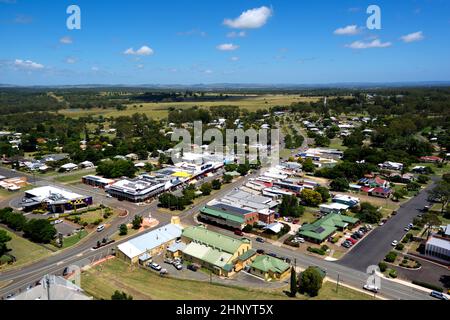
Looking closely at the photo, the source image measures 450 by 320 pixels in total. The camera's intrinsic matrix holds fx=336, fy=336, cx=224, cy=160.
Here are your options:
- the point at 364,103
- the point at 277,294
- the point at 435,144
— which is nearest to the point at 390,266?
the point at 277,294

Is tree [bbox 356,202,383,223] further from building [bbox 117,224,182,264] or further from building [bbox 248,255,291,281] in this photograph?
building [bbox 117,224,182,264]

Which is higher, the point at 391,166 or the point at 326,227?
the point at 391,166

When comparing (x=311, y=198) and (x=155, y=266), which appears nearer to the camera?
(x=155, y=266)

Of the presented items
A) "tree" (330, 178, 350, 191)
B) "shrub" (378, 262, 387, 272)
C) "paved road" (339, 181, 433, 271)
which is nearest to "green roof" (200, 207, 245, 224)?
"paved road" (339, 181, 433, 271)

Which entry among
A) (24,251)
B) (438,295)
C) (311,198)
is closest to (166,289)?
(24,251)

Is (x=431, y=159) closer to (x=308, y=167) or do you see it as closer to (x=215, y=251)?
(x=308, y=167)
